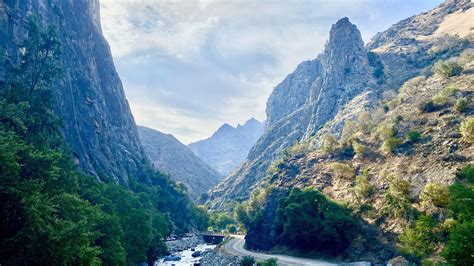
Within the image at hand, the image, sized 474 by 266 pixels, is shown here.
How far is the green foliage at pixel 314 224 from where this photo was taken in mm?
52844

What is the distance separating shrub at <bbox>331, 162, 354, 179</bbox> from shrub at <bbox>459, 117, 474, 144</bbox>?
21.7 metres

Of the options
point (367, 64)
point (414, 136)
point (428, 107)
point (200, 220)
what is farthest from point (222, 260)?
point (367, 64)

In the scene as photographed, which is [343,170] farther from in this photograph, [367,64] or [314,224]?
[367,64]

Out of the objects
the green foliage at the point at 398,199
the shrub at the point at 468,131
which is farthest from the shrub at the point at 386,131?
the green foliage at the point at 398,199

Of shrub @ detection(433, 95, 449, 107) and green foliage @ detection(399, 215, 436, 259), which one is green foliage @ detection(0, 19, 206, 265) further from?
shrub @ detection(433, 95, 449, 107)

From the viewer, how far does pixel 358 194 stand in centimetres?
5844

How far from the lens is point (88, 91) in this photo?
128 m

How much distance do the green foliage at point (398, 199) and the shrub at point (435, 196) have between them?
3.36 metres

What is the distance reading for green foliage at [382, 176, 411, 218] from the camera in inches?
1800

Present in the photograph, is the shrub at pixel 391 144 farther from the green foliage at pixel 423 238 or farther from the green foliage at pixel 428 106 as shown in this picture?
the green foliage at pixel 423 238

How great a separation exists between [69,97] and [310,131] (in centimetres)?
9963

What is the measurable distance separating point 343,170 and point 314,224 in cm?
1620

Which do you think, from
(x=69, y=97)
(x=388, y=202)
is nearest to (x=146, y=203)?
(x=69, y=97)

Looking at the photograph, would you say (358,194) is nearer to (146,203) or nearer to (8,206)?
(8,206)
